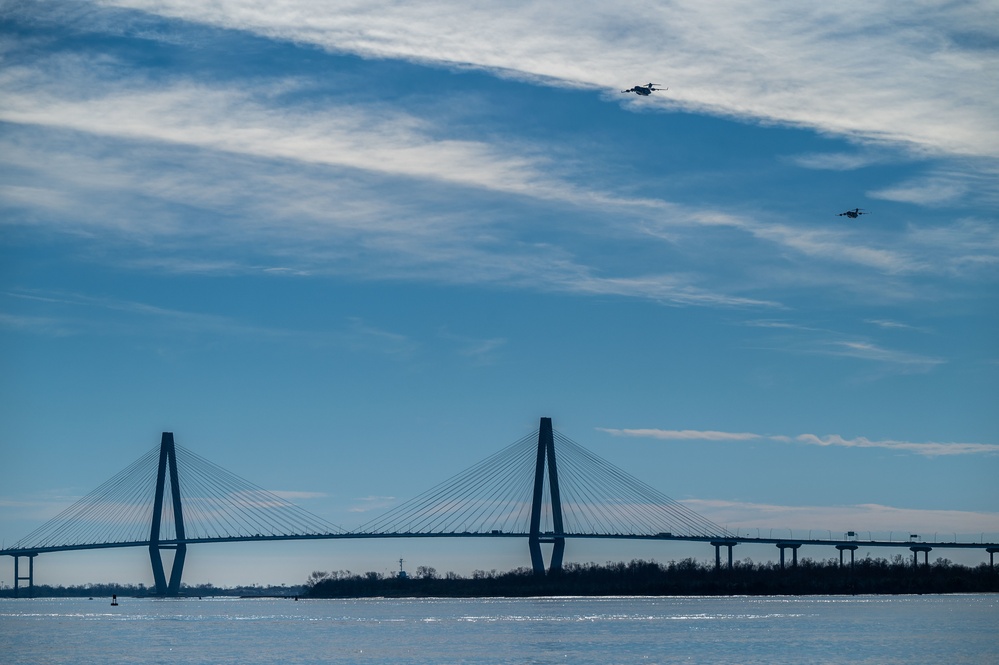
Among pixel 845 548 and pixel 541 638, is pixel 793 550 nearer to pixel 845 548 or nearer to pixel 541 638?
pixel 845 548

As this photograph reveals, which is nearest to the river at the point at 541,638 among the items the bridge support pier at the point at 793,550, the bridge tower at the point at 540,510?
the bridge tower at the point at 540,510

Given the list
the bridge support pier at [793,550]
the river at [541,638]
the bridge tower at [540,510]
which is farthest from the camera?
the bridge support pier at [793,550]

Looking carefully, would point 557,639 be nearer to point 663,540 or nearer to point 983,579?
point 663,540

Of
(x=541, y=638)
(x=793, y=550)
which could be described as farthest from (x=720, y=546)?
(x=541, y=638)

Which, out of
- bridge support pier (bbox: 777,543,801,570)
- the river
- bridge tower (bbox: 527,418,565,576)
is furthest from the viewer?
bridge support pier (bbox: 777,543,801,570)

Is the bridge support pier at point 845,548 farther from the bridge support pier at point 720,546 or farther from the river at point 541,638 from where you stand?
the river at point 541,638

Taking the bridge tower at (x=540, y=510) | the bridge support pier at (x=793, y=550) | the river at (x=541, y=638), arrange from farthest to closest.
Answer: the bridge support pier at (x=793, y=550), the bridge tower at (x=540, y=510), the river at (x=541, y=638)

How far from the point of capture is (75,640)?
75.8 metres

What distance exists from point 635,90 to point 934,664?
1009 inches

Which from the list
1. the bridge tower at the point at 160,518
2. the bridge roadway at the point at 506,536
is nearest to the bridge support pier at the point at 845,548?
the bridge roadway at the point at 506,536

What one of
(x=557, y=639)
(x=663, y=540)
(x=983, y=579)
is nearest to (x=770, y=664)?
(x=557, y=639)

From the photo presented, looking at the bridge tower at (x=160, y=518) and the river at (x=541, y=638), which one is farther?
the bridge tower at (x=160, y=518)

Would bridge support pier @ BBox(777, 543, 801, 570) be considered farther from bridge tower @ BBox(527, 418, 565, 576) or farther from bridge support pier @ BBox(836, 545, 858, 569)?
bridge tower @ BBox(527, 418, 565, 576)

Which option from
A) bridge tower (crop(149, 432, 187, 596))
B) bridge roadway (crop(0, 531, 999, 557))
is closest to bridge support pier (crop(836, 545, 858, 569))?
bridge roadway (crop(0, 531, 999, 557))
